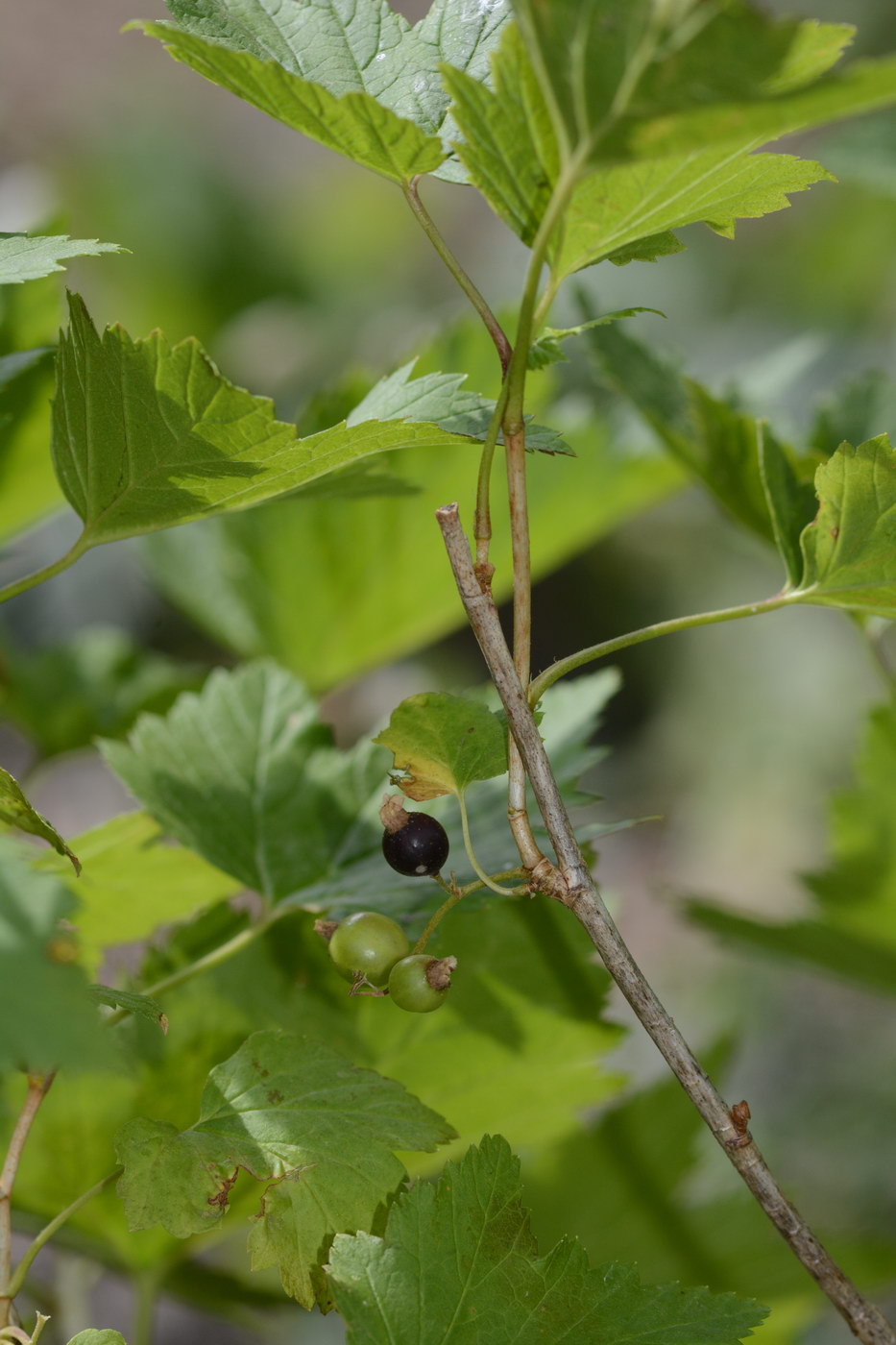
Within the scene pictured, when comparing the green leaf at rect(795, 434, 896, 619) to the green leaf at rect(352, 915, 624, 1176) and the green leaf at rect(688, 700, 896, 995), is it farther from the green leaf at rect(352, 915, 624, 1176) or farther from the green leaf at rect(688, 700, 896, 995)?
the green leaf at rect(688, 700, 896, 995)

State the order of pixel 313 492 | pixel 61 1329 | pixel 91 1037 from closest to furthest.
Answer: pixel 91 1037, pixel 313 492, pixel 61 1329

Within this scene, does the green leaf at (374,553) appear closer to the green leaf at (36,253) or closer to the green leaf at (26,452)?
the green leaf at (26,452)

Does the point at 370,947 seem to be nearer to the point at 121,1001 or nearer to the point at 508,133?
the point at 121,1001

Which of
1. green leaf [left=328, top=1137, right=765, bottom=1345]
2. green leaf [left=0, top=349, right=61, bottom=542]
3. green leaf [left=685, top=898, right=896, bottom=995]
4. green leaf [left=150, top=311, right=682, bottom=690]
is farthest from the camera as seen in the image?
green leaf [left=150, top=311, right=682, bottom=690]

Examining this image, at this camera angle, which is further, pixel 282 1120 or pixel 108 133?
pixel 108 133

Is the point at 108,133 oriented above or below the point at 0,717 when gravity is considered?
above

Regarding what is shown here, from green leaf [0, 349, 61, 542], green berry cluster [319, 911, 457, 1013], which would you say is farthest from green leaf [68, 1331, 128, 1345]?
green leaf [0, 349, 61, 542]

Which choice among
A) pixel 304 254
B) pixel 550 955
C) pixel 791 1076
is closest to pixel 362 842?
pixel 550 955

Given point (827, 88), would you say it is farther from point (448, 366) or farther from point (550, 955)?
point (448, 366)
